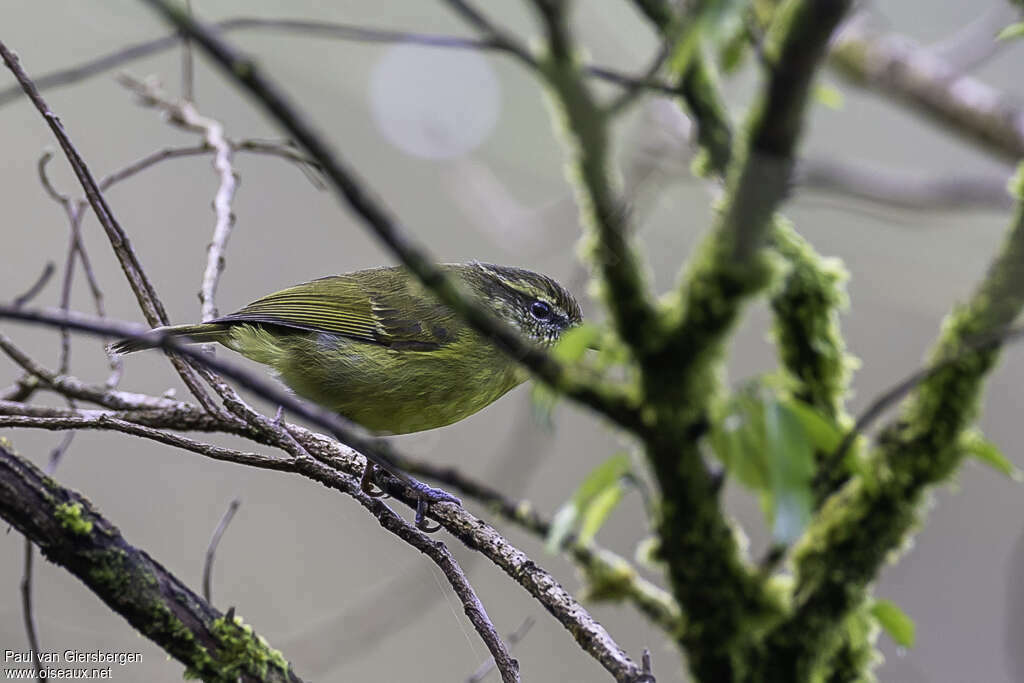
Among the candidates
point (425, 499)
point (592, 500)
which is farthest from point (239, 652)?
point (592, 500)

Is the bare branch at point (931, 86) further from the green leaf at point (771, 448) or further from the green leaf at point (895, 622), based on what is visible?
the green leaf at point (771, 448)

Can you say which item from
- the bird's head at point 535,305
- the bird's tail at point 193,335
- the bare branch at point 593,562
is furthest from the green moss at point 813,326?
the bird's tail at point 193,335

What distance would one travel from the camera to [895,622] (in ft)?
4.17

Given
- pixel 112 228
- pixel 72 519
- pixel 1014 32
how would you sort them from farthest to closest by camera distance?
pixel 112 228 < pixel 72 519 < pixel 1014 32

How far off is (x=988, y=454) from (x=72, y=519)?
6.44 feet

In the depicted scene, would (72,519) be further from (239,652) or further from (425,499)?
(425,499)

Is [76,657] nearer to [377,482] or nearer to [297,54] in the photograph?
[377,482]

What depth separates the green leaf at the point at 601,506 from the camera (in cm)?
111

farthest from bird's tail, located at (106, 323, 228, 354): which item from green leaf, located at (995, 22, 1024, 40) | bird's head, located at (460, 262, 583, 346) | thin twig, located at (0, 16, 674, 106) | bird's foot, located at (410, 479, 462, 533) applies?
green leaf, located at (995, 22, 1024, 40)

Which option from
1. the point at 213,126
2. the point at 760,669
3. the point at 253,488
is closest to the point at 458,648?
the point at 253,488

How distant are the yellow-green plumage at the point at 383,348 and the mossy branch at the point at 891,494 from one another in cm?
227

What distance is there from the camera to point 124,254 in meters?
2.49

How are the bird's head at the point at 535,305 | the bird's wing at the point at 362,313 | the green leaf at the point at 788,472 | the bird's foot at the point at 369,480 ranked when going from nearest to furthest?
the green leaf at the point at 788,472
the bird's foot at the point at 369,480
the bird's wing at the point at 362,313
the bird's head at the point at 535,305

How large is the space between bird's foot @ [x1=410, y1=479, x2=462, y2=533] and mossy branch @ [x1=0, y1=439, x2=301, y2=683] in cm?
64
